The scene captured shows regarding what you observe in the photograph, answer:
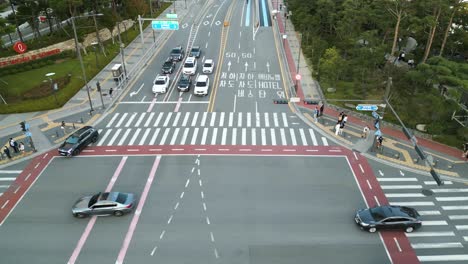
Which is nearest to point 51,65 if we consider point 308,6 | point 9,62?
point 9,62

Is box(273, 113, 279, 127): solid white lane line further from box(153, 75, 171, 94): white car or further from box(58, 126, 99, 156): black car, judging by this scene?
box(58, 126, 99, 156): black car

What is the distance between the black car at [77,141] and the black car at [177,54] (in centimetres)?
2581

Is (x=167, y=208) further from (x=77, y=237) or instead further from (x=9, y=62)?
(x=9, y=62)

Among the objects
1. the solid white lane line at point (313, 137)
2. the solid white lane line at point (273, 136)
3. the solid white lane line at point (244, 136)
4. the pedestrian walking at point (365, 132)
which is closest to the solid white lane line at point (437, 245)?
the solid white lane line at point (313, 137)

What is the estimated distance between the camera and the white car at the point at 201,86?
50259 mm

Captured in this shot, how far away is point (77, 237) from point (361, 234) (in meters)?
21.9

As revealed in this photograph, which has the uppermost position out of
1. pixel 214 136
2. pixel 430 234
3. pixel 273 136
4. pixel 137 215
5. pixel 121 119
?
pixel 121 119

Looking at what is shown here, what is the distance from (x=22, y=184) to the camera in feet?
110

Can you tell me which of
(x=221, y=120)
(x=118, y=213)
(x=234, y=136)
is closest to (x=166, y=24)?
(x=221, y=120)

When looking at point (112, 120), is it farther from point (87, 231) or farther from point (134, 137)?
point (87, 231)

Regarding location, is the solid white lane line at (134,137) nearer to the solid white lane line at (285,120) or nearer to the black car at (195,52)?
the solid white lane line at (285,120)

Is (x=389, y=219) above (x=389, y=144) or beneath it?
above

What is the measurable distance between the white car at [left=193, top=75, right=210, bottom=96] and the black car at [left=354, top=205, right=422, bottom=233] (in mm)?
29077

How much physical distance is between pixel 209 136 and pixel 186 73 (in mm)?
19252
